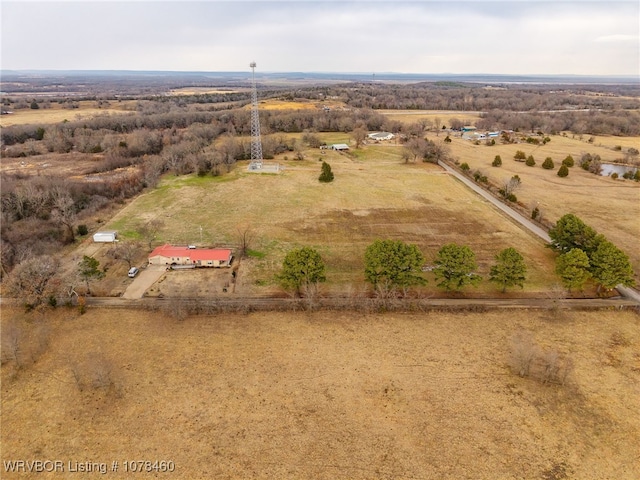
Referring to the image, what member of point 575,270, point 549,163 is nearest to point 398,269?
point 575,270

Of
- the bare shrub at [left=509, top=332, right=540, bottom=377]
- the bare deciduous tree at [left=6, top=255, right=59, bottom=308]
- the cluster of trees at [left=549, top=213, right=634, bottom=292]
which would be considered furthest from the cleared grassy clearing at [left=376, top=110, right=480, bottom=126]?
the bare deciduous tree at [left=6, top=255, right=59, bottom=308]

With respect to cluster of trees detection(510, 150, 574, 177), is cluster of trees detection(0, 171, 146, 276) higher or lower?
lower

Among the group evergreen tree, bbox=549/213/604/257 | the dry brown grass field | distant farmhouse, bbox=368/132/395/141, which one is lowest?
evergreen tree, bbox=549/213/604/257

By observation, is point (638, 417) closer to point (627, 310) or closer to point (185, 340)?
point (627, 310)

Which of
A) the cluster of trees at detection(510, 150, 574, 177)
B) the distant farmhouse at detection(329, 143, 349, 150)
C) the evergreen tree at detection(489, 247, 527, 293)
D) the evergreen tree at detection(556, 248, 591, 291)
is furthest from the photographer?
the distant farmhouse at detection(329, 143, 349, 150)

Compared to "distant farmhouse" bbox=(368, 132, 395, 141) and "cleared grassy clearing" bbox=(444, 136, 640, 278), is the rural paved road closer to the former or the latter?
"cleared grassy clearing" bbox=(444, 136, 640, 278)

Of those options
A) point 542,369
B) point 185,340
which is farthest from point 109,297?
point 542,369

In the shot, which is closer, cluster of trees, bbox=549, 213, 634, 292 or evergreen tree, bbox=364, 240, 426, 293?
cluster of trees, bbox=549, 213, 634, 292

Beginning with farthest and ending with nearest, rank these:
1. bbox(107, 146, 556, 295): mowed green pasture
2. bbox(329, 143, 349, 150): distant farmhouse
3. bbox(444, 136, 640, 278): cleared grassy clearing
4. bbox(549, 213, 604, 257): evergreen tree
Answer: bbox(329, 143, 349, 150): distant farmhouse → bbox(444, 136, 640, 278): cleared grassy clearing → bbox(107, 146, 556, 295): mowed green pasture → bbox(549, 213, 604, 257): evergreen tree
